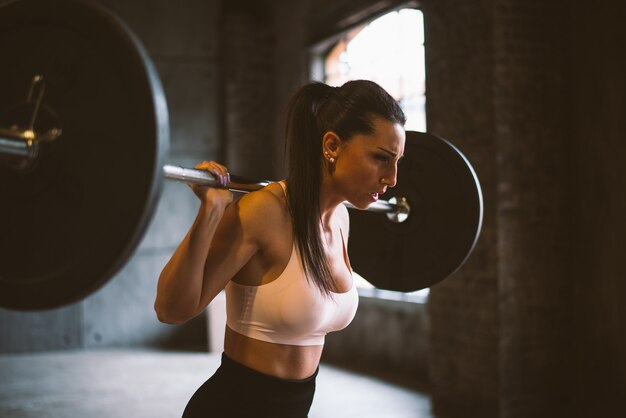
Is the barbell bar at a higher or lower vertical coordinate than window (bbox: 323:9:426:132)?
lower

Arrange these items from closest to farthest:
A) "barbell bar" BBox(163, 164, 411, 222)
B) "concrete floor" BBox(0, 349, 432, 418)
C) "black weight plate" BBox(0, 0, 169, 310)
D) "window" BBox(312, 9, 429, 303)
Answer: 1. "black weight plate" BBox(0, 0, 169, 310)
2. "barbell bar" BBox(163, 164, 411, 222)
3. "concrete floor" BBox(0, 349, 432, 418)
4. "window" BBox(312, 9, 429, 303)

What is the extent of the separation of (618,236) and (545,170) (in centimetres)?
52

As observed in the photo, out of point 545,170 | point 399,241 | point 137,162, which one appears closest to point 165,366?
point 545,170

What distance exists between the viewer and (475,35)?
11.4ft

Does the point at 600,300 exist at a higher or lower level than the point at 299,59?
lower

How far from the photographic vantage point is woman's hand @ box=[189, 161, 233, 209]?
115 centimetres

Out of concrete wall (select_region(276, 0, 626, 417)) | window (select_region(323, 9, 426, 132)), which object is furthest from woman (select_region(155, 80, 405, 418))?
window (select_region(323, 9, 426, 132))

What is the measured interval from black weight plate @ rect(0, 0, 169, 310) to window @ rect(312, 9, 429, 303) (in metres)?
3.44

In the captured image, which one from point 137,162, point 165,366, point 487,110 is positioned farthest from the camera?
point 165,366

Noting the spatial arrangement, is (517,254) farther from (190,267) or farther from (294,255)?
(190,267)

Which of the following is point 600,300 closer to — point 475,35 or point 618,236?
point 618,236

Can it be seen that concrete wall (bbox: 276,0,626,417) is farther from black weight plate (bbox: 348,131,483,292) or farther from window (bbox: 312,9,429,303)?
black weight plate (bbox: 348,131,483,292)

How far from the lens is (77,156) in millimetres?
1036

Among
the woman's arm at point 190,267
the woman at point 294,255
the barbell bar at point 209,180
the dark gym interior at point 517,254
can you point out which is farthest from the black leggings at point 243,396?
the dark gym interior at point 517,254
